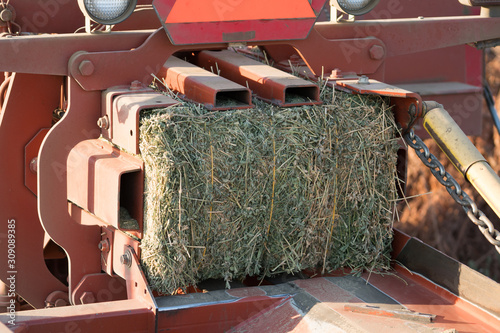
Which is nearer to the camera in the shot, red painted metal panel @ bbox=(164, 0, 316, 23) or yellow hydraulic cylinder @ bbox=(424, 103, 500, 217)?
yellow hydraulic cylinder @ bbox=(424, 103, 500, 217)

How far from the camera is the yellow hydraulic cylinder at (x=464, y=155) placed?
3686 mm

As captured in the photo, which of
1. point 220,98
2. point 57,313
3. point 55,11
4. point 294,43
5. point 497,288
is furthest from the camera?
point 55,11

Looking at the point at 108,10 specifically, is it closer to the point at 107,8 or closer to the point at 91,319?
the point at 107,8

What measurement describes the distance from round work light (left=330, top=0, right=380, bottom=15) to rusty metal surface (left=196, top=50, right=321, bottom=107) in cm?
50

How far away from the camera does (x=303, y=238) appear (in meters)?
3.78

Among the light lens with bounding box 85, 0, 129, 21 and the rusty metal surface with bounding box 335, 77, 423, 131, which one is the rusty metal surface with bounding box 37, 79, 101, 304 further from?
the rusty metal surface with bounding box 335, 77, 423, 131

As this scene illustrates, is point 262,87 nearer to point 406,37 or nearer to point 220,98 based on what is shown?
point 220,98

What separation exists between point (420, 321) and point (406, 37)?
1.71m

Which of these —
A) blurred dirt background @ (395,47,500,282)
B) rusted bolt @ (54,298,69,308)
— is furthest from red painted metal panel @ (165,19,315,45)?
blurred dirt background @ (395,47,500,282)

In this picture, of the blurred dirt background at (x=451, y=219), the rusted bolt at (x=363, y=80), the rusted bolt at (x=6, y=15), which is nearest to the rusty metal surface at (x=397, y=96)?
the rusted bolt at (x=363, y=80)

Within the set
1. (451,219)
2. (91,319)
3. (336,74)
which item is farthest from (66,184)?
(451,219)

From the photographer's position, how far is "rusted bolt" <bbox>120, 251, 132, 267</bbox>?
3.68 metres

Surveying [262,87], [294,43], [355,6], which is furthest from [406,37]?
[262,87]

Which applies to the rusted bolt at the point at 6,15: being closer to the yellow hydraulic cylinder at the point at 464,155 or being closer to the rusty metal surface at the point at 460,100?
the yellow hydraulic cylinder at the point at 464,155
